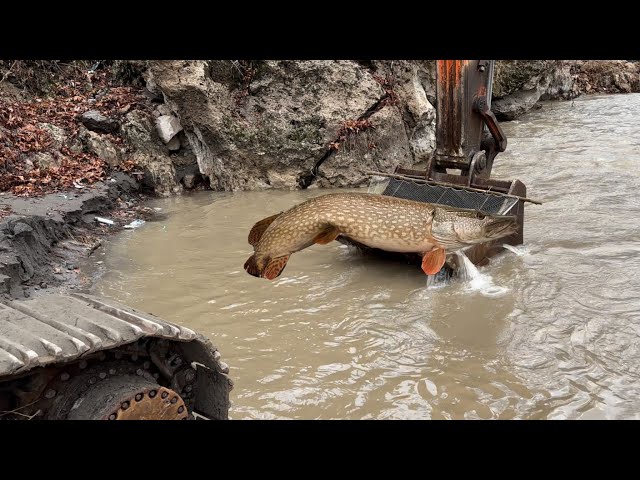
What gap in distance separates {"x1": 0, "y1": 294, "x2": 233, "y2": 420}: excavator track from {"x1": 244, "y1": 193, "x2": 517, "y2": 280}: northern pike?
5.60 ft

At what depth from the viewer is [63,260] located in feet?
25.1

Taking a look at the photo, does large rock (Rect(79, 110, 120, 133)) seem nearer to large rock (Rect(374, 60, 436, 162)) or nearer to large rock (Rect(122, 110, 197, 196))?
large rock (Rect(122, 110, 197, 196))

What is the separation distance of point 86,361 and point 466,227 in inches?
126

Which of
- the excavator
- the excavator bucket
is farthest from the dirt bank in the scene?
the excavator

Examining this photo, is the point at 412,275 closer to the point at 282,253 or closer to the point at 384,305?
the point at 384,305

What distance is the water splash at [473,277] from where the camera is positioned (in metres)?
6.66

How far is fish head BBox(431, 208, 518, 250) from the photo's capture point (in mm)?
4988

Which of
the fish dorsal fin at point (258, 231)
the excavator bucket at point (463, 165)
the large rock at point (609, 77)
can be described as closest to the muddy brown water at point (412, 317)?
the excavator bucket at point (463, 165)

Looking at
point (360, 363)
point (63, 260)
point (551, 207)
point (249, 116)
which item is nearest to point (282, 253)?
point (360, 363)

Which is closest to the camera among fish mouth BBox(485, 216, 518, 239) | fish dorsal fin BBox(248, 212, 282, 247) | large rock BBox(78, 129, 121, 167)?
fish dorsal fin BBox(248, 212, 282, 247)

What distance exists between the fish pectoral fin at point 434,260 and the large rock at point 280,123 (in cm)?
637

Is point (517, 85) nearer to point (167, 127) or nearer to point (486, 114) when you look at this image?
point (167, 127)

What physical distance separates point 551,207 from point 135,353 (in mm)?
7785

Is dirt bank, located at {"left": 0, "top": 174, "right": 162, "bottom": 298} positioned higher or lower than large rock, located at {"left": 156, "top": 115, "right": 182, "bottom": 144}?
lower
